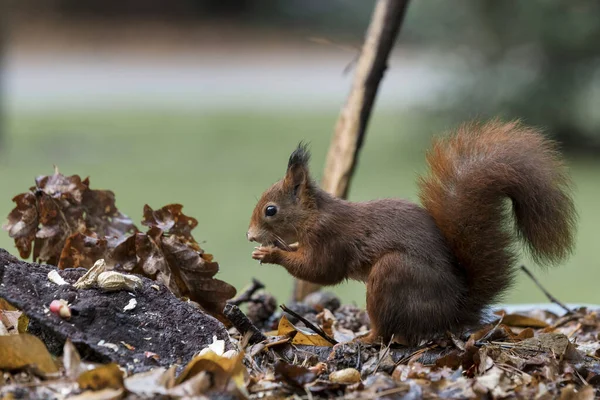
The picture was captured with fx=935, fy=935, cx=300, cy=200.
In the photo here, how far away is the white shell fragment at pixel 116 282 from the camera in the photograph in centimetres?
170

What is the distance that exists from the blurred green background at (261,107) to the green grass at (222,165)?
0.02 metres

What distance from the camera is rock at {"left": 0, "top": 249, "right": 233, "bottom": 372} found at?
155 centimetres

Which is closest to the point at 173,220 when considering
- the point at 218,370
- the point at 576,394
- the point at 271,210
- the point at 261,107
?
the point at 271,210

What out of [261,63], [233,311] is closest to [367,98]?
[233,311]

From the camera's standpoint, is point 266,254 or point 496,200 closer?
point 496,200

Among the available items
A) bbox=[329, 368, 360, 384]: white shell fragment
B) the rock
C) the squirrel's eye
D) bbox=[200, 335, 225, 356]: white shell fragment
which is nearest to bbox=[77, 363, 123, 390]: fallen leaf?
the rock

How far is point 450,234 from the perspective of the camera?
189 centimetres

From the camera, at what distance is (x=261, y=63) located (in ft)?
46.2

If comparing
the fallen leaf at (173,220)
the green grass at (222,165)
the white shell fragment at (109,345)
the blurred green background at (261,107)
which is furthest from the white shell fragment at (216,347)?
the green grass at (222,165)

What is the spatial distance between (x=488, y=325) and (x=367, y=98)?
0.82 meters

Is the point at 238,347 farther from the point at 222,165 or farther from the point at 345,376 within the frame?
the point at 222,165

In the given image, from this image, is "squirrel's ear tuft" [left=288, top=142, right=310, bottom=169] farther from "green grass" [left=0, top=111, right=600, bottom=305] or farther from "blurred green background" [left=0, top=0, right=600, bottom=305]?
"green grass" [left=0, top=111, right=600, bottom=305]

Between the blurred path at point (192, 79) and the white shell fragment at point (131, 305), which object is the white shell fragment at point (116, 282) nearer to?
the white shell fragment at point (131, 305)

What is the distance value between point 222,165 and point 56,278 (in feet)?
19.9
